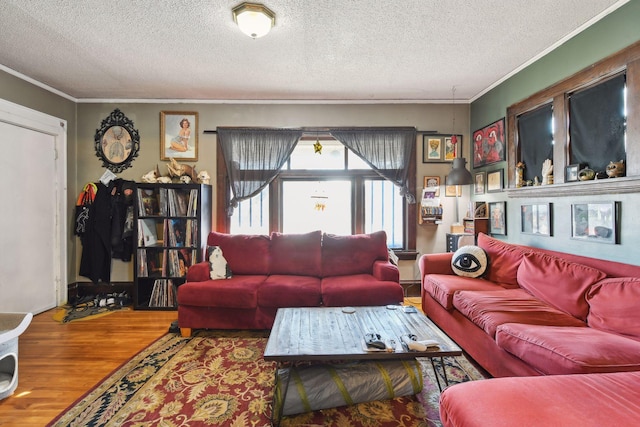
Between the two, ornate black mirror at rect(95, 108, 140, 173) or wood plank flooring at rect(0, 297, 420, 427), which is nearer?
wood plank flooring at rect(0, 297, 420, 427)

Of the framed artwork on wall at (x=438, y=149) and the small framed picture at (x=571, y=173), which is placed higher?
the framed artwork on wall at (x=438, y=149)

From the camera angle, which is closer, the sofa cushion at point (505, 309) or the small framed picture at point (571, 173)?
the sofa cushion at point (505, 309)

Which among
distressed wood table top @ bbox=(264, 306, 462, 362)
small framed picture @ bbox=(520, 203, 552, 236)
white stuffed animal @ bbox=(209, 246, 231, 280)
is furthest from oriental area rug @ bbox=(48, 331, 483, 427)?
small framed picture @ bbox=(520, 203, 552, 236)

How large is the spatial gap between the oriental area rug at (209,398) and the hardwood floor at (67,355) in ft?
0.44

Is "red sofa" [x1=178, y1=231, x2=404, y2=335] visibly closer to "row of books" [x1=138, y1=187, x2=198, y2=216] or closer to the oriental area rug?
the oriental area rug

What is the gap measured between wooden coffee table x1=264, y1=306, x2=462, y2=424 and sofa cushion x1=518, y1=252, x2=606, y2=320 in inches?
37.7

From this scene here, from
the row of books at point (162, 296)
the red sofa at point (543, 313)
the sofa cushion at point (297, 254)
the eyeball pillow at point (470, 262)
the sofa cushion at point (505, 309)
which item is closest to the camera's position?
the red sofa at point (543, 313)

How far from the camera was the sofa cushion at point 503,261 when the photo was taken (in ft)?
8.83

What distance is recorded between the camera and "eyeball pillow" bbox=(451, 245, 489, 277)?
2.93 meters

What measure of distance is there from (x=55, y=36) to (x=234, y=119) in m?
1.83

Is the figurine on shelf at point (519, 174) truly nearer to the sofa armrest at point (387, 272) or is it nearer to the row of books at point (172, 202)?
the sofa armrest at point (387, 272)

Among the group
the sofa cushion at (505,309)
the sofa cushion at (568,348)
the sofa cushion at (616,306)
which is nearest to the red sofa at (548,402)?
the sofa cushion at (568,348)

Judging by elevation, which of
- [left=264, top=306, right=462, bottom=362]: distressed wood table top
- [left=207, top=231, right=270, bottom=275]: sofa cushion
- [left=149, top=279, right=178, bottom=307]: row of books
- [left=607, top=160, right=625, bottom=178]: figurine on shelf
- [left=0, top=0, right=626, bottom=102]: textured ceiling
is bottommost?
[left=149, top=279, right=178, bottom=307]: row of books

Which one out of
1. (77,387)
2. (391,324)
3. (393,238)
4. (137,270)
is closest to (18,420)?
(77,387)
